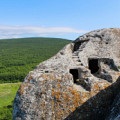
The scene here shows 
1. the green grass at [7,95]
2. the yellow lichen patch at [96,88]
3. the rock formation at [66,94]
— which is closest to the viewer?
the rock formation at [66,94]

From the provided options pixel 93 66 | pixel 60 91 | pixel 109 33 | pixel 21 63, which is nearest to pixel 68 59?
pixel 93 66

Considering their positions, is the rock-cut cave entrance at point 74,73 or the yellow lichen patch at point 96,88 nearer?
the yellow lichen patch at point 96,88

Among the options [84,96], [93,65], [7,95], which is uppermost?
[93,65]

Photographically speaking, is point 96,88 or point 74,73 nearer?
point 96,88

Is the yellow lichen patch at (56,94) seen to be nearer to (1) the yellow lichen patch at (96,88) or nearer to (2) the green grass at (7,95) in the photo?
(1) the yellow lichen patch at (96,88)

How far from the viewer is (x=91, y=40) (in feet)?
41.2

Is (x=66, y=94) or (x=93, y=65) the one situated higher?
(x=93, y=65)

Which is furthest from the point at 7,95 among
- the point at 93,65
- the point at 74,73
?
the point at 74,73

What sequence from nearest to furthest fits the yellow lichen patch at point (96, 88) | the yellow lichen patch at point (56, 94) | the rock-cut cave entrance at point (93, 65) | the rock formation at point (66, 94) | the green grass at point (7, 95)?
the rock formation at point (66, 94) → the yellow lichen patch at point (56, 94) → the yellow lichen patch at point (96, 88) → the rock-cut cave entrance at point (93, 65) → the green grass at point (7, 95)

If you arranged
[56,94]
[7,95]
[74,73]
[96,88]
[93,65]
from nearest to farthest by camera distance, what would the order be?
[56,94], [96,88], [74,73], [93,65], [7,95]

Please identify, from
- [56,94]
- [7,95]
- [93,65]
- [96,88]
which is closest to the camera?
[56,94]

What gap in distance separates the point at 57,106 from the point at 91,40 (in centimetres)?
453

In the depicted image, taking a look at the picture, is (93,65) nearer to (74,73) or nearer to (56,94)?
(74,73)

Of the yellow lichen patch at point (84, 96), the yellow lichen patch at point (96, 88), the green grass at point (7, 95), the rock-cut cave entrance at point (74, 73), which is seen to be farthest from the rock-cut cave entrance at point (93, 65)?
the green grass at point (7, 95)
